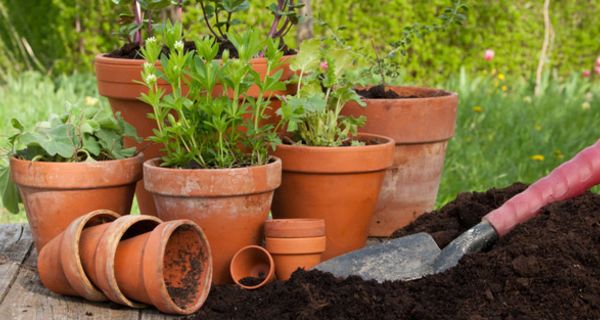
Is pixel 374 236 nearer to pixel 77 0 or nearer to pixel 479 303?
pixel 479 303

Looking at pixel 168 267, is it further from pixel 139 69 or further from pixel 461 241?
pixel 461 241

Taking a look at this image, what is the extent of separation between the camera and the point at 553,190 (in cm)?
250

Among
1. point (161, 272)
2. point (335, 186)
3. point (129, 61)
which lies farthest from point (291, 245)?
point (129, 61)

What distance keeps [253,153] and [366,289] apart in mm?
564

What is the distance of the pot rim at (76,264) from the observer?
2.29m

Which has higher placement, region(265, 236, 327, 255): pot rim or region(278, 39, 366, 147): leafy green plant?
region(278, 39, 366, 147): leafy green plant

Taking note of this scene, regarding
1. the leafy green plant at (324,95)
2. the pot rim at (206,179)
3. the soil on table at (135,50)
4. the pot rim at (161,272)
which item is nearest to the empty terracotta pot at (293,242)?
the pot rim at (206,179)

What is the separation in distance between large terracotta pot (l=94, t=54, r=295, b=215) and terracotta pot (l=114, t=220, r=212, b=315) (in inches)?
19.9

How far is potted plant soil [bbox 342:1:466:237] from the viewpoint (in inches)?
116

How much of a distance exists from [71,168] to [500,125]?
114 inches

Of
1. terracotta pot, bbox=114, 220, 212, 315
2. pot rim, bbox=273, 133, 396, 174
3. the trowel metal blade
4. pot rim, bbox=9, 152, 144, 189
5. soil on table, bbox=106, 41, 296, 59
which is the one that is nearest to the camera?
terracotta pot, bbox=114, 220, 212, 315

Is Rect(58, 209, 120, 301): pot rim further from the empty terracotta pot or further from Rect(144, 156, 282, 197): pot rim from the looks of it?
the empty terracotta pot

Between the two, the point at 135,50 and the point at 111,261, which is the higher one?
the point at 135,50

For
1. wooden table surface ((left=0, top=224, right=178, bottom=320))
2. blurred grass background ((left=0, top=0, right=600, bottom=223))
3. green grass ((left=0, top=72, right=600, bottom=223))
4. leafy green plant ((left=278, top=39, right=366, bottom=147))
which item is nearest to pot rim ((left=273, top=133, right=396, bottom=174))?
leafy green plant ((left=278, top=39, right=366, bottom=147))
